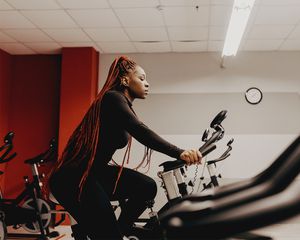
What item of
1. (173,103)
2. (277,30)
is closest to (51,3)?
(173,103)

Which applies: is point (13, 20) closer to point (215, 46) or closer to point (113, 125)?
point (215, 46)

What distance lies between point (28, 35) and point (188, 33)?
2.39m

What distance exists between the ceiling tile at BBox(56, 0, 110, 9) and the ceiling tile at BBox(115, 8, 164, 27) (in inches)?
9.4

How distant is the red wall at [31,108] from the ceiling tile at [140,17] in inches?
77.8

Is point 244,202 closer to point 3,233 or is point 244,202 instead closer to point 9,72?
point 3,233

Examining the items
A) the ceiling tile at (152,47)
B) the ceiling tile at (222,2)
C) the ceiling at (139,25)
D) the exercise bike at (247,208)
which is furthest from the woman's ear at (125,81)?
the ceiling tile at (152,47)

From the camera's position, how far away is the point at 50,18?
4.77 metres

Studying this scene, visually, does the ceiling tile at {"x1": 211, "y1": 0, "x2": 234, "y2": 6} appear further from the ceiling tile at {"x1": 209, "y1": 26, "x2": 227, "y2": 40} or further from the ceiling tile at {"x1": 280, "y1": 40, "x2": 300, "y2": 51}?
the ceiling tile at {"x1": 280, "y1": 40, "x2": 300, "y2": 51}

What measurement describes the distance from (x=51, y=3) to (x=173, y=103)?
2.61 metres

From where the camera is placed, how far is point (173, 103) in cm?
609

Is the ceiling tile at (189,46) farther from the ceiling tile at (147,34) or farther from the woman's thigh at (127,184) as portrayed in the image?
the woman's thigh at (127,184)

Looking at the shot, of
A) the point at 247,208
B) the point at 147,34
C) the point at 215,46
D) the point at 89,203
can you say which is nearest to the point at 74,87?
the point at 147,34

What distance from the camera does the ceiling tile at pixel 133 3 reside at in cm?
428

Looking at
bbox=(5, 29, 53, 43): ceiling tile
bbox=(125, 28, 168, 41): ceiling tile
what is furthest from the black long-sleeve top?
bbox=(5, 29, 53, 43): ceiling tile
